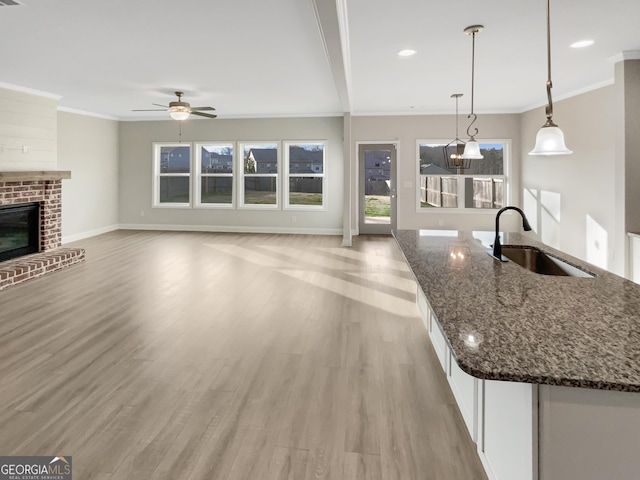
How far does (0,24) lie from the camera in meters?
3.65

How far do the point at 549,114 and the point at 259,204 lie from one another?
297 inches

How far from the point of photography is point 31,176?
5707 millimetres

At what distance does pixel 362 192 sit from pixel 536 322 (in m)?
7.67

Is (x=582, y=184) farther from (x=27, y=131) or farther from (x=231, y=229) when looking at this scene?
(x=27, y=131)

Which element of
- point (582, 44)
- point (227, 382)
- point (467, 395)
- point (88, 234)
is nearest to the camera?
point (467, 395)

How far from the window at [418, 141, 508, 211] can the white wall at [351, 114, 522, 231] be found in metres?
0.16

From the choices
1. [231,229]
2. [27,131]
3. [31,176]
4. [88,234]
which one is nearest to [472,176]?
[231,229]

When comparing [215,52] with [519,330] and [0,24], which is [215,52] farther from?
[519,330]

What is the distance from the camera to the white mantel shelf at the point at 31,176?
209 inches

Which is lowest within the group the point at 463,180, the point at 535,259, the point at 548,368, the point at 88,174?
the point at 548,368

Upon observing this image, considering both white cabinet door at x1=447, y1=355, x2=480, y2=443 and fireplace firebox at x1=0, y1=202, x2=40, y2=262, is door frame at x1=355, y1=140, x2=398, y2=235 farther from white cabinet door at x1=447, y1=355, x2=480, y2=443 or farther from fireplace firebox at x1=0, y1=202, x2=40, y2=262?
white cabinet door at x1=447, y1=355, x2=480, y2=443

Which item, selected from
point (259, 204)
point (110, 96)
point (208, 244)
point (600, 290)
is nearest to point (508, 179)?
point (259, 204)

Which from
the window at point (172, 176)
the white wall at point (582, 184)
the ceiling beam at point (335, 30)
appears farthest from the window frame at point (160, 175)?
the white wall at point (582, 184)

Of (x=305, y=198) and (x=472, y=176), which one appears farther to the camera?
(x=305, y=198)
